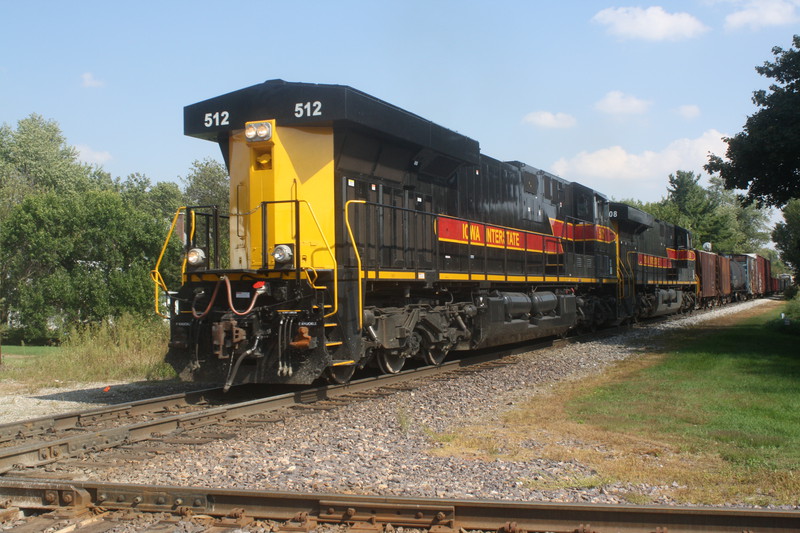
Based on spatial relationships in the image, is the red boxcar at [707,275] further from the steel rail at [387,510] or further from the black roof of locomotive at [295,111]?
the steel rail at [387,510]

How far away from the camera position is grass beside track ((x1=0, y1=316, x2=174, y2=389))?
10.7 metres

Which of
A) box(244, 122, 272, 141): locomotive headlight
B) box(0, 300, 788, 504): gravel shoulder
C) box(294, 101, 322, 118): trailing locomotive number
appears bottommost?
box(0, 300, 788, 504): gravel shoulder

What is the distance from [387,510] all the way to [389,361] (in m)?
5.63

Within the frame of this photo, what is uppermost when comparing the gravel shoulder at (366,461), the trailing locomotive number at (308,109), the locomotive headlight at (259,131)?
the trailing locomotive number at (308,109)

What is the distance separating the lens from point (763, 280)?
49562 mm

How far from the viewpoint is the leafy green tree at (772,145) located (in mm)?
14641

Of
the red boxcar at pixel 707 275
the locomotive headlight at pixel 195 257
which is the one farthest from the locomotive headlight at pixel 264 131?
the red boxcar at pixel 707 275

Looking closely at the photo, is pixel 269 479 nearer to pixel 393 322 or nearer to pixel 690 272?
pixel 393 322

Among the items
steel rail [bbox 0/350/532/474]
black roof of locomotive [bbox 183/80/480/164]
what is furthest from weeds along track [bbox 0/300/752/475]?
black roof of locomotive [bbox 183/80/480/164]

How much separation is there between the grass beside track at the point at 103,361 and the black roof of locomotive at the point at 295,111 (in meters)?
4.32

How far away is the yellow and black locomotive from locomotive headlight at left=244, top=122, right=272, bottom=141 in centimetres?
1

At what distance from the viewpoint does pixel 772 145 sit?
14.6 meters

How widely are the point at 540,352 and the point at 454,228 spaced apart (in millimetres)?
3986

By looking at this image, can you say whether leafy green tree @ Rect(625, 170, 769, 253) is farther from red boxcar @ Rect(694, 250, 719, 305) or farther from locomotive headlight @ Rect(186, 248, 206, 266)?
locomotive headlight @ Rect(186, 248, 206, 266)
